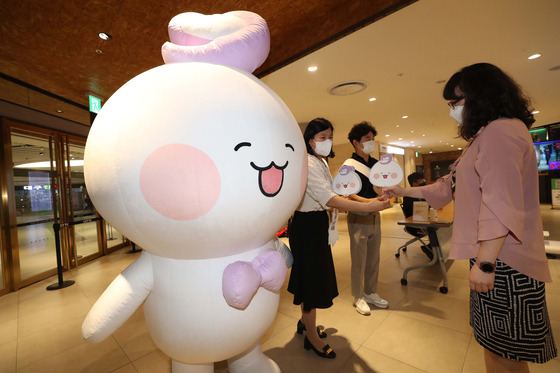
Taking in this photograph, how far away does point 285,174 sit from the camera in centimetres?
101

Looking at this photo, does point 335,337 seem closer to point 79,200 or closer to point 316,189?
point 316,189

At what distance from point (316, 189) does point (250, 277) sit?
780mm

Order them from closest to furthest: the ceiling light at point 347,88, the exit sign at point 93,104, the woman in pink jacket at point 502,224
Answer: the woman in pink jacket at point 502,224 < the exit sign at point 93,104 < the ceiling light at point 347,88

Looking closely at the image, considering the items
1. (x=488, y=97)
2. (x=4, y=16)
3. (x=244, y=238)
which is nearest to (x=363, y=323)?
(x=244, y=238)

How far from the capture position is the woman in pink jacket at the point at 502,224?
3.11 feet

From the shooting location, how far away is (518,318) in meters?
1.00

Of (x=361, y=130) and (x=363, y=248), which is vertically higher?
(x=361, y=130)

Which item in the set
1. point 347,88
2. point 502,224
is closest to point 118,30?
point 502,224

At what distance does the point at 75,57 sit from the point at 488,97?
14.4ft

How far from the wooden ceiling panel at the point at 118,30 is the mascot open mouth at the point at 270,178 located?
2.45m

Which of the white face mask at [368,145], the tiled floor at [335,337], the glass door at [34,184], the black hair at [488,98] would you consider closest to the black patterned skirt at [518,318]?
the black hair at [488,98]

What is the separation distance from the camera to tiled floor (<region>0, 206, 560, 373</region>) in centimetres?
175

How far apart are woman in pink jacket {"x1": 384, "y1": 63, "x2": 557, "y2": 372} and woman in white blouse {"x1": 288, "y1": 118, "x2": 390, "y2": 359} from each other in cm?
58

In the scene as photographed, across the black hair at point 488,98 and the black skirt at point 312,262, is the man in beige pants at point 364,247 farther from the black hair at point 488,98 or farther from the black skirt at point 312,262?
the black hair at point 488,98
